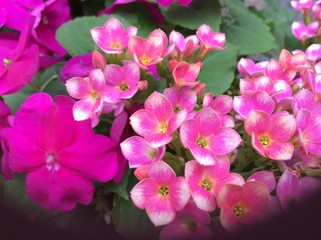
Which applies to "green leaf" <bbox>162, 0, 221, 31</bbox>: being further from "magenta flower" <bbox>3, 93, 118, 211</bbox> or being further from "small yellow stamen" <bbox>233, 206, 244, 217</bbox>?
"small yellow stamen" <bbox>233, 206, 244, 217</bbox>

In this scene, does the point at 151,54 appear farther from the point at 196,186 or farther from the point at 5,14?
the point at 5,14

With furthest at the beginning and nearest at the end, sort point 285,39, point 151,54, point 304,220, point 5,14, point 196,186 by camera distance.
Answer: point 285,39, point 5,14, point 151,54, point 196,186, point 304,220

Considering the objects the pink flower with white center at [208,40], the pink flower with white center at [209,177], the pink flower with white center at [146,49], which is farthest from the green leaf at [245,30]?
the pink flower with white center at [209,177]

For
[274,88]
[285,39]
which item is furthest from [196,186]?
[285,39]

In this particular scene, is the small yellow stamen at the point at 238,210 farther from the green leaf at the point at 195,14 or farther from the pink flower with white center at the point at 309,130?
the green leaf at the point at 195,14

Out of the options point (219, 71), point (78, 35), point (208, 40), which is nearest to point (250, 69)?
point (208, 40)

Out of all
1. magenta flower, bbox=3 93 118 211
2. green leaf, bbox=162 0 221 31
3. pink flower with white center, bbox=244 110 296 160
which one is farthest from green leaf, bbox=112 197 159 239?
green leaf, bbox=162 0 221 31

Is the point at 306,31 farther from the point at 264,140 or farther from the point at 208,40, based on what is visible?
the point at 264,140
